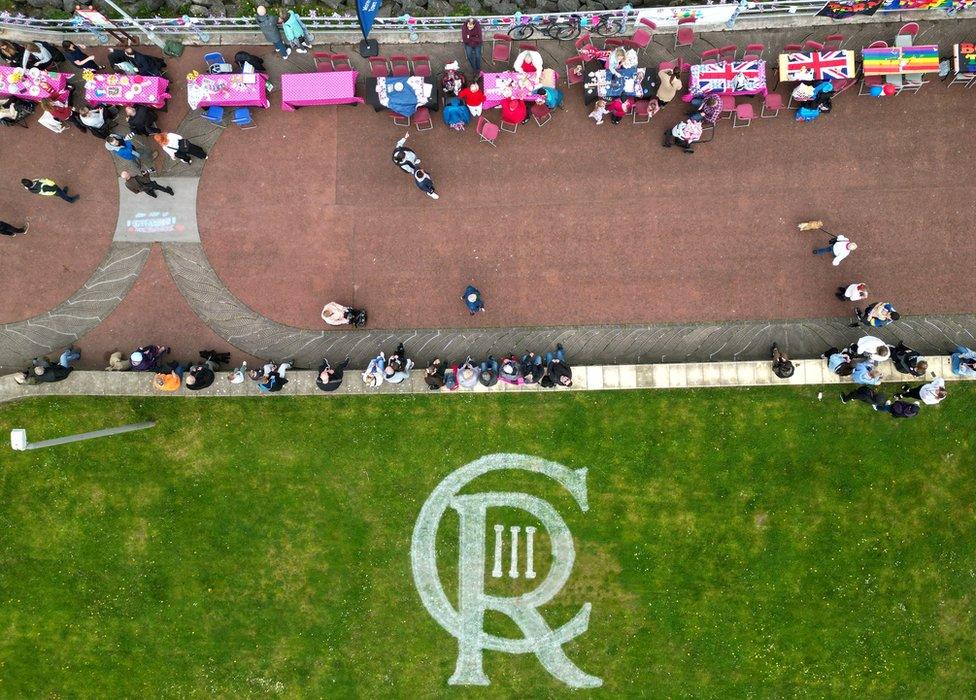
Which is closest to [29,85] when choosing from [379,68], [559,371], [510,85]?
[379,68]

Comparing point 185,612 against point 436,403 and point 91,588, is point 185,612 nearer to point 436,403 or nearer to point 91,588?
point 91,588

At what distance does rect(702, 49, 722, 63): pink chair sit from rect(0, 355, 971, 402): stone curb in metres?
9.56

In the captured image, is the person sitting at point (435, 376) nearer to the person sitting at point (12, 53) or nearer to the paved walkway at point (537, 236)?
the paved walkway at point (537, 236)

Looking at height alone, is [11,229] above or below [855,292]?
above

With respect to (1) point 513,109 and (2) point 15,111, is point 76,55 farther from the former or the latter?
(1) point 513,109

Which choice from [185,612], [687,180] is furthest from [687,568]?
[185,612]

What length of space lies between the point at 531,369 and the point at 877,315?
10.2 metres

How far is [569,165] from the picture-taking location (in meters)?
18.8

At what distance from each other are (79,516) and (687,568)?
19.9 m

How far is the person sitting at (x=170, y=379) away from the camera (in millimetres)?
17750

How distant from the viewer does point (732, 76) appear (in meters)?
17.8

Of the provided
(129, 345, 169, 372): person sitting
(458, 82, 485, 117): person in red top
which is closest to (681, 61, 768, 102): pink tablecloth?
(458, 82, 485, 117): person in red top

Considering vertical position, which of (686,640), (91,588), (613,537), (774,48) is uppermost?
(774,48)

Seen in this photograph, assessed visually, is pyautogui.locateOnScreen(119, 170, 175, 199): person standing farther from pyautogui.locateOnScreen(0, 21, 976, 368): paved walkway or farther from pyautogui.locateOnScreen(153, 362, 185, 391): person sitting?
pyautogui.locateOnScreen(153, 362, 185, 391): person sitting
